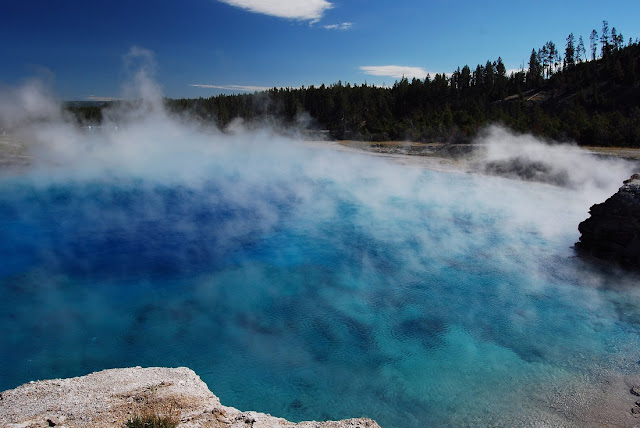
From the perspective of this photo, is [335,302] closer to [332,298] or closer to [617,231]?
[332,298]

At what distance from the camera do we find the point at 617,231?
30.7ft

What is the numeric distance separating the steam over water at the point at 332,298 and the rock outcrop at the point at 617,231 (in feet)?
2.31

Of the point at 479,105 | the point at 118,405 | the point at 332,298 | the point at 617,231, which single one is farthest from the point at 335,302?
the point at 479,105

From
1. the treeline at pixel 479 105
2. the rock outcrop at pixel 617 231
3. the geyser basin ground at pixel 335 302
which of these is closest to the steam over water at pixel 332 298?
the geyser basin ground at pixel 335 302

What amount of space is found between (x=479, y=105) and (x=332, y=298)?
35.6 m

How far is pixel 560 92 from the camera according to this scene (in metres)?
40.2

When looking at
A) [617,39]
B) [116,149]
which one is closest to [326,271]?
[116,149]

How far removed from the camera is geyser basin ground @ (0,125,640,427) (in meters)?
5.28

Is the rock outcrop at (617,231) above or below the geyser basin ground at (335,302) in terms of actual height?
above

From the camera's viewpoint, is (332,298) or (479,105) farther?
(479,105)

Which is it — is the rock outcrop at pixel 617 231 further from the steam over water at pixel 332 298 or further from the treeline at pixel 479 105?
the treeline at pixel 479 105

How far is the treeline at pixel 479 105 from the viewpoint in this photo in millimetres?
23812

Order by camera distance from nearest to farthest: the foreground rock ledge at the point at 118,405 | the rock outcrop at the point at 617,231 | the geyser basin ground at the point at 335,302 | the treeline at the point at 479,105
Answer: the foreground rock ledge at the point at 118,405 < the geyser basin ground at the point at 335,302 < the rock outcrop at the point at 617,231 < the treeline at the point at 479,105

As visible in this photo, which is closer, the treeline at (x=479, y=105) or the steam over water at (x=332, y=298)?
the steam over water at (x=332, y=298)
